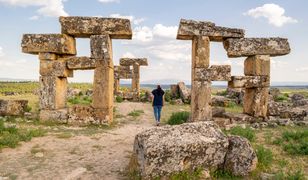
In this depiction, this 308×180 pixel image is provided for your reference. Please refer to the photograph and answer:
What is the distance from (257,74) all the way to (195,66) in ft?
8.60

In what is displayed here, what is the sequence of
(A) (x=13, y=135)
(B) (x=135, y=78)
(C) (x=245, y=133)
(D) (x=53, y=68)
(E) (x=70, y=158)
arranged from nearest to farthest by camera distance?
(E) (x=70, y=158) → (A) (x=13, y=135) → (C) (x=245, y=133) → (D) (x=53, y=68) → (B) (x=135, y=78)

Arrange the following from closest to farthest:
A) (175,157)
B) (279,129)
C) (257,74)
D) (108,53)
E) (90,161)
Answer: (175,157) < (90,161) < (279,129) < (108,53) < (257,74)

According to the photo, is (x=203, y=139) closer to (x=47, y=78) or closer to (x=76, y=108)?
(x=76, y=108)

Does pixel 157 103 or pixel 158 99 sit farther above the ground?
pixel 158 99

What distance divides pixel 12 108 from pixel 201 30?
7.91m

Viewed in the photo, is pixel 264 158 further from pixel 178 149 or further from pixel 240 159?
pixel 178 149

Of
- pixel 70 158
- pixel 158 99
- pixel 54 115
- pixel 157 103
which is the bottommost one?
pixel 70 158

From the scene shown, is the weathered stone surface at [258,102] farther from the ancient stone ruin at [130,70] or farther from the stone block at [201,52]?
the ancient stone ruin at [130,70]

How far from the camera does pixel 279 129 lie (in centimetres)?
1120

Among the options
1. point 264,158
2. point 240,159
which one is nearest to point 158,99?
point 264,158

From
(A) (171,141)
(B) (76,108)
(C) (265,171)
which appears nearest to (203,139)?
(A) (171,141)

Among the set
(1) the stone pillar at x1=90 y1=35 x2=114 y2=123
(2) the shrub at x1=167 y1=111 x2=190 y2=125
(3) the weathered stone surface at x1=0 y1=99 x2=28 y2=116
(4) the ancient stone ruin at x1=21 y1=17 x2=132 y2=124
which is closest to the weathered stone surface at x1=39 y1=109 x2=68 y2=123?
(4) the ancient stone ruin at x1=21 y1=17 x2=132 y2=124

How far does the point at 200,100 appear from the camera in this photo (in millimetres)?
12469

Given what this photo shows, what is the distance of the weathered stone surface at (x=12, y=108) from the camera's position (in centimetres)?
1272
